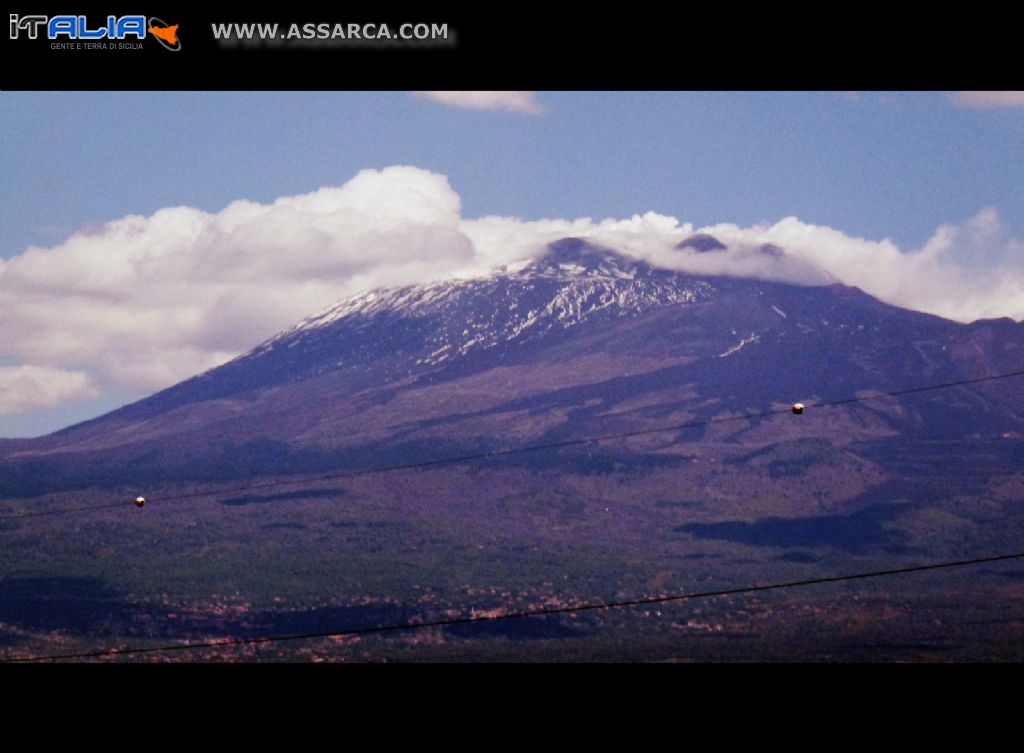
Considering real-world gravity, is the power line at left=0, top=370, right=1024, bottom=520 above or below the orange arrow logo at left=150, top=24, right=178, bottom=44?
above

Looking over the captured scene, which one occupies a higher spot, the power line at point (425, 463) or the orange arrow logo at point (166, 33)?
the power line at point (425, 463)

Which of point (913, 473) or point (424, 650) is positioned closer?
point (424, 650)

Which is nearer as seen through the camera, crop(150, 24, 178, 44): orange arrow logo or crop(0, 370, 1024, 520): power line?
crop(150, 24, 178, 44): orange arrow logo

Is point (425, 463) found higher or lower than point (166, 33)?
higher

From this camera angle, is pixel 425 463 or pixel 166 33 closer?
pixel 166 33

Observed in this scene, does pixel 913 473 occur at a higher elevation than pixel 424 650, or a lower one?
higher

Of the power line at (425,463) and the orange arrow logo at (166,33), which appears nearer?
the orange arrow logo at (166,33)
